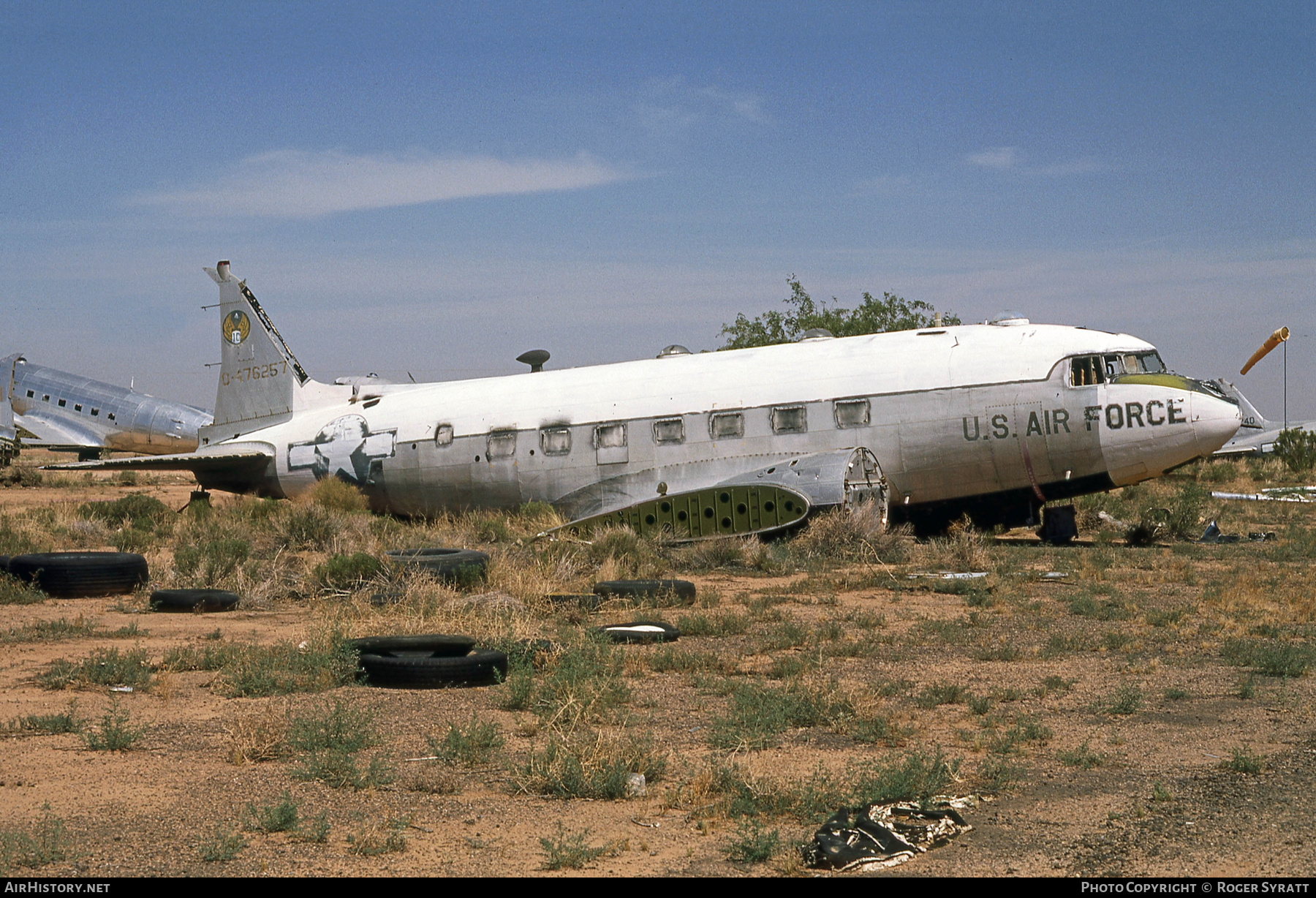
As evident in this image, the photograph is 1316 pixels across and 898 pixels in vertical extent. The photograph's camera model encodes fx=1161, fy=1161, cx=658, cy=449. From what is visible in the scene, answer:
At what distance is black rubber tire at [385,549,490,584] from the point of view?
1595 cm

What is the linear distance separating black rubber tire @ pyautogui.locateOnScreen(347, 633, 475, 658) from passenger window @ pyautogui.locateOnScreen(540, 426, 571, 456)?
12950 millimetres

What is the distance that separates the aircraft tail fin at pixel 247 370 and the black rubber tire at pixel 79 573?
38.6 ft

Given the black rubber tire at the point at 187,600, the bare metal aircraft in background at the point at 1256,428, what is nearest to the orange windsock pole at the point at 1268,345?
the bare metal aircraft in background at the point at 1256,428

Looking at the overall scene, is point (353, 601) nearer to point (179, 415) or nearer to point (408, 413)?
point (408, 413)

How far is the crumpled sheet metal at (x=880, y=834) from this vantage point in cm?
589

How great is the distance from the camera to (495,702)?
31.9 ft

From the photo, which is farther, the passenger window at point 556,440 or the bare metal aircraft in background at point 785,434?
the passenger window at point 556,440

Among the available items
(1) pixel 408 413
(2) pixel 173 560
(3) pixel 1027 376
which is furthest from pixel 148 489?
(3) pixel 1027 376

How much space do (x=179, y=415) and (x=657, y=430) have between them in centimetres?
4008

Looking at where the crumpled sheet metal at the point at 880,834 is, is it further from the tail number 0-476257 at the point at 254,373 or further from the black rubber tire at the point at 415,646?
the tail number 0-476257 at the point at 254,373

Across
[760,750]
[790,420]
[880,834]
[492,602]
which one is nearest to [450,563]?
[492,602]

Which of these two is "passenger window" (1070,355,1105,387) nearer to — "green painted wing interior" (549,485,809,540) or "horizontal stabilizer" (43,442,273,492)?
"green painted wing interior" (549,485,809,540)

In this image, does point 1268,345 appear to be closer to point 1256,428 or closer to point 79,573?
point 1256,428

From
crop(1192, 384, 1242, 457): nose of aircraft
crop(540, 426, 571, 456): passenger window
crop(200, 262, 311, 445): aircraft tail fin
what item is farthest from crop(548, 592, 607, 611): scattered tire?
crop(200, 262, 311, 445): aircraft tail fin
